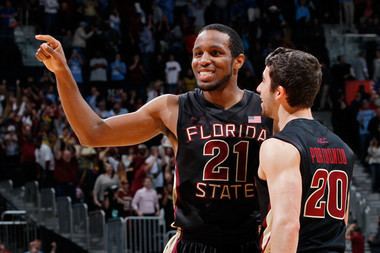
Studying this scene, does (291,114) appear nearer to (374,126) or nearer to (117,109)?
(374,126)

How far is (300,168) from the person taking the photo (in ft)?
16.5

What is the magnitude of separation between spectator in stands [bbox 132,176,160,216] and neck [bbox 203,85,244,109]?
11707mm

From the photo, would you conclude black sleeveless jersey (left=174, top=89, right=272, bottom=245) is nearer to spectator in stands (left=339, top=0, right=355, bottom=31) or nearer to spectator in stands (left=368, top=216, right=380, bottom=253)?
spectator in stands (left=368, top=216, right=380, bottom=253)

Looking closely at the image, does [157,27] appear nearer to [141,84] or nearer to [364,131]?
[141,84]

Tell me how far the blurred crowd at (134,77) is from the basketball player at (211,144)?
1177 centimetres

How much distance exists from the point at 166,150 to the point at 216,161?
43.5 ft

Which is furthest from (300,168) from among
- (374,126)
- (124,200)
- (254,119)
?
(374,126)

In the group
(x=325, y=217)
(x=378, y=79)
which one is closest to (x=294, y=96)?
(x=325, y=217)

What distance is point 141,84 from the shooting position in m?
23.6

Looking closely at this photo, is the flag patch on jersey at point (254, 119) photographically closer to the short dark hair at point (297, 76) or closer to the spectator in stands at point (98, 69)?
the short dark hair at point (297, 76)

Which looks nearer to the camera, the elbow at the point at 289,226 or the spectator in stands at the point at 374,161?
the elbow at the point at 289,226

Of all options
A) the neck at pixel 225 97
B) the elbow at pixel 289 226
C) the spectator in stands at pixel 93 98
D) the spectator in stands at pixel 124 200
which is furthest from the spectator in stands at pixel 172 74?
the elbow at pixel 289 226

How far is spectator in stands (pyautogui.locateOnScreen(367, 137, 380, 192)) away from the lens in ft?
64.4

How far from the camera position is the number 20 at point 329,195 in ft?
16.7
